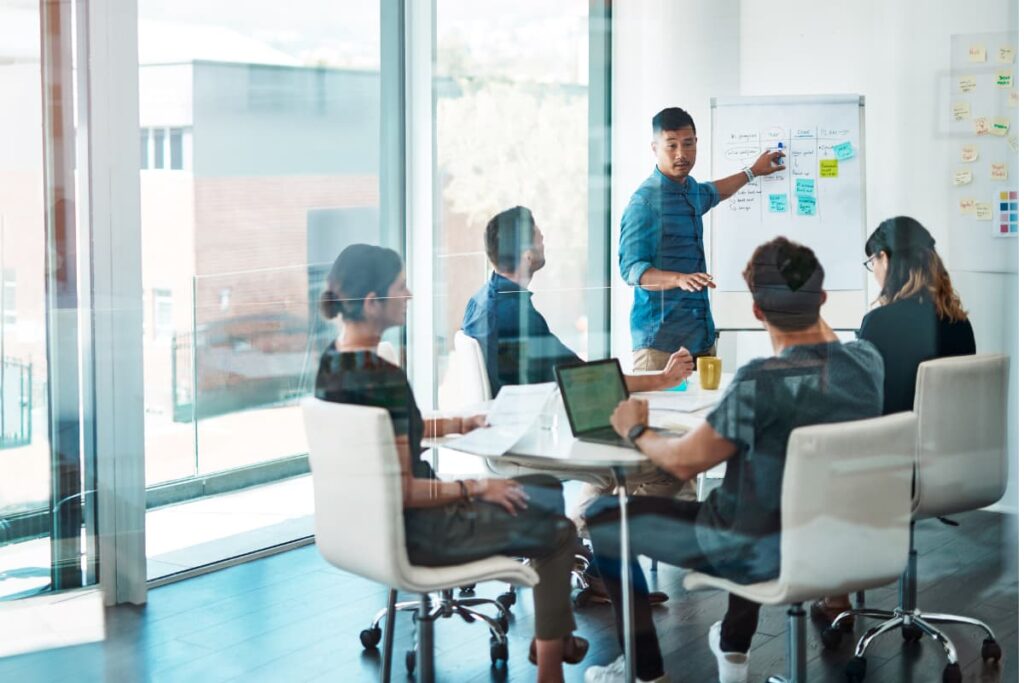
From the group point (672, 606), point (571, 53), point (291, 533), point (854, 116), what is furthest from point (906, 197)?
point (291, 533)

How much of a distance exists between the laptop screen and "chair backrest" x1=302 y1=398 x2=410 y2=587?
501 millimetres

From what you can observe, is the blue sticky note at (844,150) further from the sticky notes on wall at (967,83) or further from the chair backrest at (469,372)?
the chair backrest at (469,372)

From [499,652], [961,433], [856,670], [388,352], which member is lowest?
[856,670]

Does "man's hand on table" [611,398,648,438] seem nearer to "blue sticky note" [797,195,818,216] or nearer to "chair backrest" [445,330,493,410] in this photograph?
"chair backrest" [445,330,493,410]

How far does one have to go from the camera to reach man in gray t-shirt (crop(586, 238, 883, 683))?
2875 mm

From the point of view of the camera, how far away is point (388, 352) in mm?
2893

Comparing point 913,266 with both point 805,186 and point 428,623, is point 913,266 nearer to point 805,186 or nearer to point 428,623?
point 805,186

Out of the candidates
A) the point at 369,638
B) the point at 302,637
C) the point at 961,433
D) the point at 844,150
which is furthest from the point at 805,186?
the point at 302,637

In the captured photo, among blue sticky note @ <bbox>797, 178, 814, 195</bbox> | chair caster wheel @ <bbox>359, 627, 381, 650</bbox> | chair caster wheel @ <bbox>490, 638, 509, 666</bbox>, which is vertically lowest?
chair caster wheel @ <bbox>490, 638, 509, 666</bbox>

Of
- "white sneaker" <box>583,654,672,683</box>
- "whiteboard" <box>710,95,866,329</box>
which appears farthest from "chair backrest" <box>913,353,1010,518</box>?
"white sneaker" <box>583,654,672,683</box>

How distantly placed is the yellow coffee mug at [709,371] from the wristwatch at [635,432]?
0.23 metres

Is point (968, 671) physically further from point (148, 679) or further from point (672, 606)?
point (148, 679)

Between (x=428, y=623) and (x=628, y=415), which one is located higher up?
(x=628, y=415)

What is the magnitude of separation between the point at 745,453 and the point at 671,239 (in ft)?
2.37
